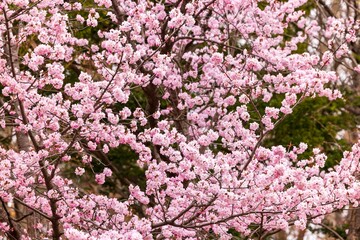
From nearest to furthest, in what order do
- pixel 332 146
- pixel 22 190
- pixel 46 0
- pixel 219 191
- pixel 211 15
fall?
pixel 219 191, pixel 22 190, pixel 46 0, pixel 211 15, pixel 332 146

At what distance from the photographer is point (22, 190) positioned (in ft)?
20.2

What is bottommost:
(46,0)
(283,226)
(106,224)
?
(283,226)

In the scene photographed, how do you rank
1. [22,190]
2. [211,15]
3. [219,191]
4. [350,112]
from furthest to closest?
[350,112] → [211,15] → [22,190] → [219,191]

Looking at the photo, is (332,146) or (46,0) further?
(332,146)

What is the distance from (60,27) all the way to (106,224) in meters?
2.39

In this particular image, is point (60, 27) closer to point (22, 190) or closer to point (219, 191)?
point (22, 190)

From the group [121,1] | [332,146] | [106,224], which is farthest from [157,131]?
[332,146]

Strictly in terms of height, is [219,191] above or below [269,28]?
below

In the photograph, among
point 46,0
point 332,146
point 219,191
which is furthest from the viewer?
point 332,146

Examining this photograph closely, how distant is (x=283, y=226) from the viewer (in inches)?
227

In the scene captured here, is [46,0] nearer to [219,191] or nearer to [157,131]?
[157,131]

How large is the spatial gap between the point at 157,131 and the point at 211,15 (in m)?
3.62

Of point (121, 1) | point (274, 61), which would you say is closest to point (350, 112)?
point (274, 61)

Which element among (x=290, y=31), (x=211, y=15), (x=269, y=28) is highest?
(x=290, y=31)
